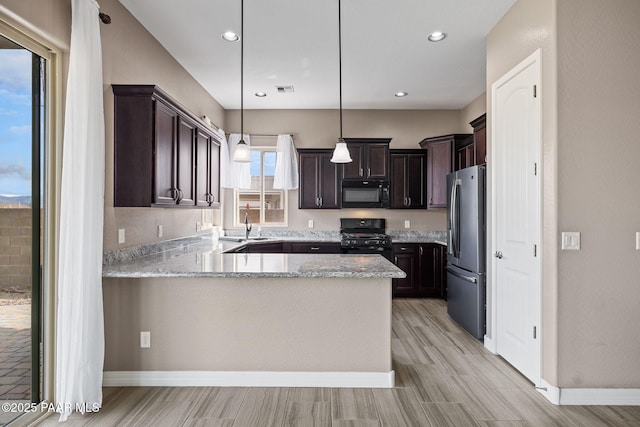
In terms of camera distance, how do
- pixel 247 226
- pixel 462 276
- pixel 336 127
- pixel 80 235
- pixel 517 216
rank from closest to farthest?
1. pixel 80 235
2. pixel 517 216
3. pixel 462 276
4. pixel 247 226
5. pixel 336 127

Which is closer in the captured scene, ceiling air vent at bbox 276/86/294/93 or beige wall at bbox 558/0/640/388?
beige wall at bbox 558/0/640/388

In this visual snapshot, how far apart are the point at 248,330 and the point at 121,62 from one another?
233 cm

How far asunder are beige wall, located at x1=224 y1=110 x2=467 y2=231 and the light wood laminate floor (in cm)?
327

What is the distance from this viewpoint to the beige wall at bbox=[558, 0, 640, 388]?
2328 mm

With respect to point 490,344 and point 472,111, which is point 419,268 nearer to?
point 490,344

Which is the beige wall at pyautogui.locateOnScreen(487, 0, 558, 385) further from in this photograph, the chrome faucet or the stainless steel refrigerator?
the chrome faucet

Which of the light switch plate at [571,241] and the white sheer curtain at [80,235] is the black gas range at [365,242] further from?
the white sheer curtain at [80,235]

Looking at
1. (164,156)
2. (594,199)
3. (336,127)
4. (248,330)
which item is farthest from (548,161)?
(336,127)

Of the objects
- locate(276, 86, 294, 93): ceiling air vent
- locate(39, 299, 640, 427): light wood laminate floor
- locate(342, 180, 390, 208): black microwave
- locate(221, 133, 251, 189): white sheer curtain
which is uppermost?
locate(276, 86, 294, 93): ceiling air vent

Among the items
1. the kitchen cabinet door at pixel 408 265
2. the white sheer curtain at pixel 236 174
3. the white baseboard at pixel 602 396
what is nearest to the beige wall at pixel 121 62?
the white sheer curtain at pixel 236 174

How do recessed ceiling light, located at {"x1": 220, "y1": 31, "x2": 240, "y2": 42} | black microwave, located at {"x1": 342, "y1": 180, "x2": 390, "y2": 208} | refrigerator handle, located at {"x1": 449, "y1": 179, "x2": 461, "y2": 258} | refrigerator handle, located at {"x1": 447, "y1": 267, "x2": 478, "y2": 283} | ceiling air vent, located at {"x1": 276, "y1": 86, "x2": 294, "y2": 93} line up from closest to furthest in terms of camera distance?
recessed ceiling light, located at {"x1": 220, "y1": 31, "x2": 240, "y2": 42}
refrigerator handle, located at {"x1": 447, "y1": 267, "x2": 478, "y2": 283}
refrigerator handle, located at {"x1": 449, "y1": 179, "x2": 461, "y2": 258}
ceiling air vent, located at {"x1": 276, "y1": 86, "x2": 294, "y2": 93}
black microwave, located at {"x1": 342, "y1": 180, "x2": 390, "y2": 208}

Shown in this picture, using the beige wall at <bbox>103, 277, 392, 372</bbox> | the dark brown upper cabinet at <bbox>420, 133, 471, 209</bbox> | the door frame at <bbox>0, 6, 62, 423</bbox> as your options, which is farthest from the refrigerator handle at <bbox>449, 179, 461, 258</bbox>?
the door frame at <bbox>0, 6, 62, 423</bbox>

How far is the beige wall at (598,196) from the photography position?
2328 mm

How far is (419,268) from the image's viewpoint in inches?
204
